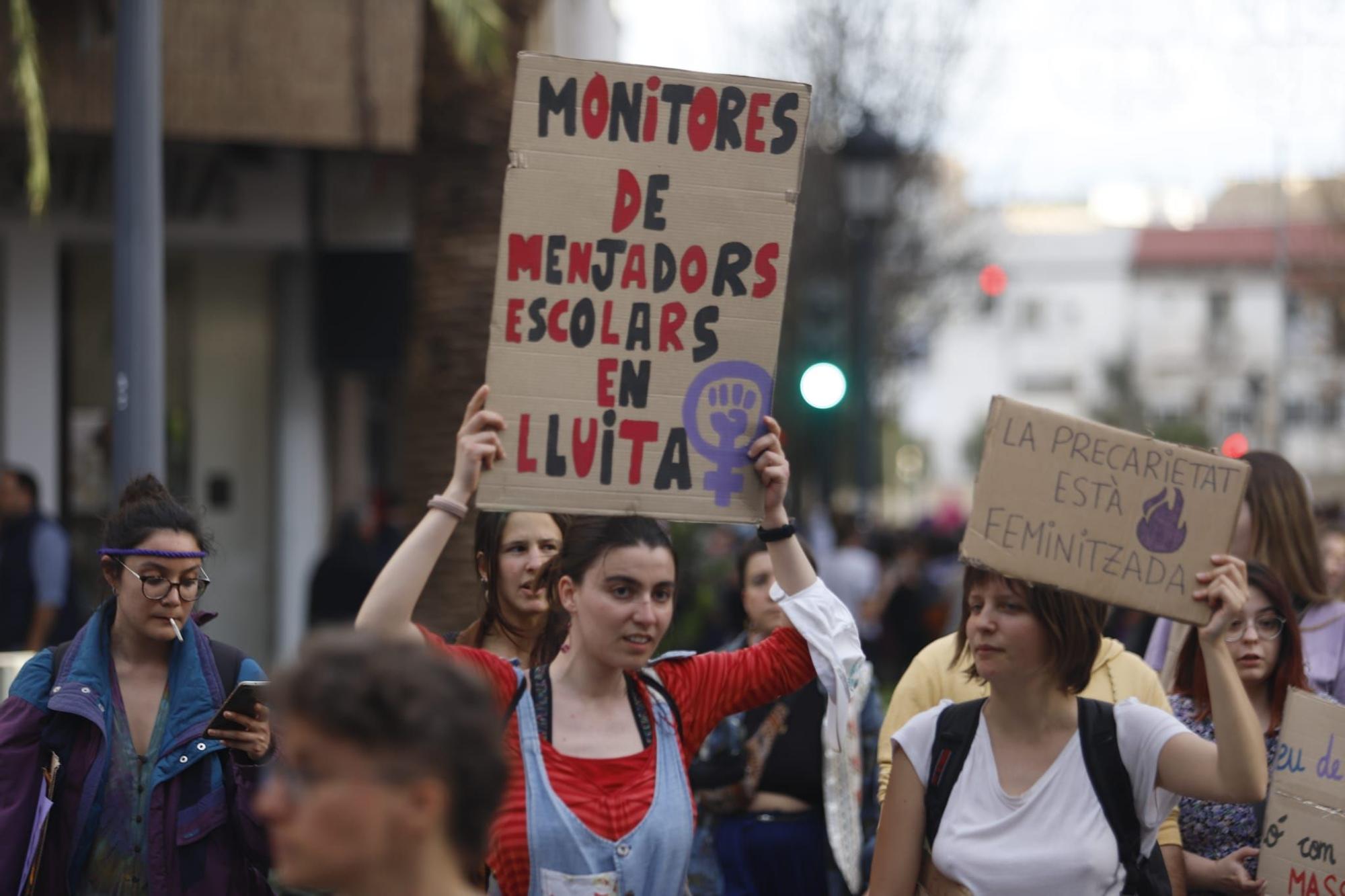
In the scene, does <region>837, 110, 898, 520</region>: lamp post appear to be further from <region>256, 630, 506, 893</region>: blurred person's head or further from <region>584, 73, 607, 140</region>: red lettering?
<region>256, 630, 506, 893</region>: blurred person's head

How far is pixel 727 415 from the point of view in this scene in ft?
13.0

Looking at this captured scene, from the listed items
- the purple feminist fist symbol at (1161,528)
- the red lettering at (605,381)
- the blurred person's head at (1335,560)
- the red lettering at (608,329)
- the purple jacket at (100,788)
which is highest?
the red lettering at (608,329)

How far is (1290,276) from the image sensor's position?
35.0m

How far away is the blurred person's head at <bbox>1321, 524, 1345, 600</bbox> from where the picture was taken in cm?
741

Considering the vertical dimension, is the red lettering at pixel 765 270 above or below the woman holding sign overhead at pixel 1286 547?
above

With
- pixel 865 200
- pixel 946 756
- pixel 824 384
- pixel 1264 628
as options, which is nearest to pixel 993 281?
pixel 865 200

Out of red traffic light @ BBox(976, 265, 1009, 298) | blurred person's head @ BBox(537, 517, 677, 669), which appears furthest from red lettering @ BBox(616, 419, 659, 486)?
red traffic light @ BBox(976, 265, 1009, 298)

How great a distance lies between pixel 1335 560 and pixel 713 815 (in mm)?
3496

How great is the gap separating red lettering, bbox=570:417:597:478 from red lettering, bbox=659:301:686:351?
0.26 meters

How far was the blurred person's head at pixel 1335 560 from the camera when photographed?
7.41m

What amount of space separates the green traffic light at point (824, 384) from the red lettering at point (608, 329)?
596 cm

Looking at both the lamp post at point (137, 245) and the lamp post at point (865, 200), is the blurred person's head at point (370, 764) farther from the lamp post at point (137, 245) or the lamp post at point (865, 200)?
the lamp post at point (865, 200)

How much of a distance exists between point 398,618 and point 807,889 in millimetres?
2785

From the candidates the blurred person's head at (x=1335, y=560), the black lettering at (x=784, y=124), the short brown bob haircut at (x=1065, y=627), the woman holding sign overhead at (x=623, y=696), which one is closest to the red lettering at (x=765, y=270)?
the black lettering at (x=784, y=124)
